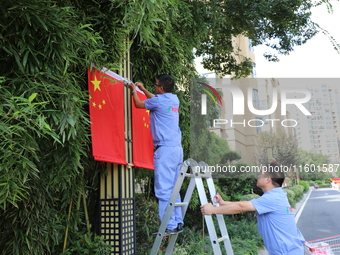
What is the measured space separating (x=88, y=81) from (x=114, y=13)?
0.66 m

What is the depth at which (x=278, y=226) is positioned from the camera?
113 inches

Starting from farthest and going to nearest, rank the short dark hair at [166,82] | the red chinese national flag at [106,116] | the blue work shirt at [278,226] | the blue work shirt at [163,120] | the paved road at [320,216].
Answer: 1. the paved road at [320,216]
2. the short dark hair at [166,82]
3. the blue work shirt at [163,120]
4. the red chinese national flag at [106,116]
5. the blue work shirt at [278,226]

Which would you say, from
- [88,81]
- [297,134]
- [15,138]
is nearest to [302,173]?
[297,134]

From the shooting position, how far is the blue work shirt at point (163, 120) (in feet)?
11.5

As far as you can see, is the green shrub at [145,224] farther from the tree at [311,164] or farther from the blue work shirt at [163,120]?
the tree at [311,164]

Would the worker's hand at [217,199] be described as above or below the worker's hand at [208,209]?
above

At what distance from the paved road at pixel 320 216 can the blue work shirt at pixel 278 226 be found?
655 centimetres

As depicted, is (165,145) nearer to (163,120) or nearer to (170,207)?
(163,120)

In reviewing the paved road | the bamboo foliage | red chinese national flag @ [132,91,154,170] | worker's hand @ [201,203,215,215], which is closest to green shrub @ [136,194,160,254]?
red chinese national flag @ [132,91,154,170]

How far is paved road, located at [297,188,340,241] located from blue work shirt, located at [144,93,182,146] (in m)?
6.63

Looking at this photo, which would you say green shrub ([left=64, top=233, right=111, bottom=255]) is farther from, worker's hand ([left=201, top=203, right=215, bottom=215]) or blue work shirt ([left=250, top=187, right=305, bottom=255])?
blue work shirt ([left=250, top=187, right=305, bottom=255])

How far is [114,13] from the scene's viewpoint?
3365mm

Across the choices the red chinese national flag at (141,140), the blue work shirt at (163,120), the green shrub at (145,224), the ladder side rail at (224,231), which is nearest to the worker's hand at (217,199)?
the ladder side rail at (224,231)

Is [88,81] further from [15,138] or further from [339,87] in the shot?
[339,87]
